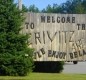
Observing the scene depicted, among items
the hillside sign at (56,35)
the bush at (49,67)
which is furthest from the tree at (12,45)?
the bush at (49,67)

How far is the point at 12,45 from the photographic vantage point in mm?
20906

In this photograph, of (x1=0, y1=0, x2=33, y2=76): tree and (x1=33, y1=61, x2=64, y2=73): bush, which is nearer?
(x1=0, y1=0, x2=33, y2=76): tree

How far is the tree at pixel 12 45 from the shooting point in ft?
67.4

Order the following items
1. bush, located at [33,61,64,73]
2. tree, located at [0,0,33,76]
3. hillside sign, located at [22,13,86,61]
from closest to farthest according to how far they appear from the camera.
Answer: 1. tree, located at [0,0,33,76]
2. hillside sign, located at [22,13,86,61]
3. bush, located at [33,61,64,73]

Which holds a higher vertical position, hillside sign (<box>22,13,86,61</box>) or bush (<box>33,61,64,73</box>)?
hillside sign (<box>22,13,86,61</box>)

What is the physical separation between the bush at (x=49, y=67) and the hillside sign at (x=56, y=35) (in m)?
1.50

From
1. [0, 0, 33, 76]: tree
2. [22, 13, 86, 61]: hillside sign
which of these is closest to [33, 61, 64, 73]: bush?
[22, 13, 86, 61]: hillside sign

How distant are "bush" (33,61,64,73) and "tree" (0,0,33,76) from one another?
3.50 m

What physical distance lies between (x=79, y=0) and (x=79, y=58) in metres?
90.2

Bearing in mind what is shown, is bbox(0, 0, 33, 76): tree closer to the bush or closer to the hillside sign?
the hillside sign

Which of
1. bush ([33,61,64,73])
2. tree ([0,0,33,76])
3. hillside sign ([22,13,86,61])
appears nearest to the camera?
tree ([0,0,33,76])

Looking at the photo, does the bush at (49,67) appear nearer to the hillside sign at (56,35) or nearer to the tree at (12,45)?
the hillside sign at (56,35)

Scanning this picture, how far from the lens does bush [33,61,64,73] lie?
82.2 ft

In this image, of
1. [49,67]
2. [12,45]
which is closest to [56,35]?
[49,67]
